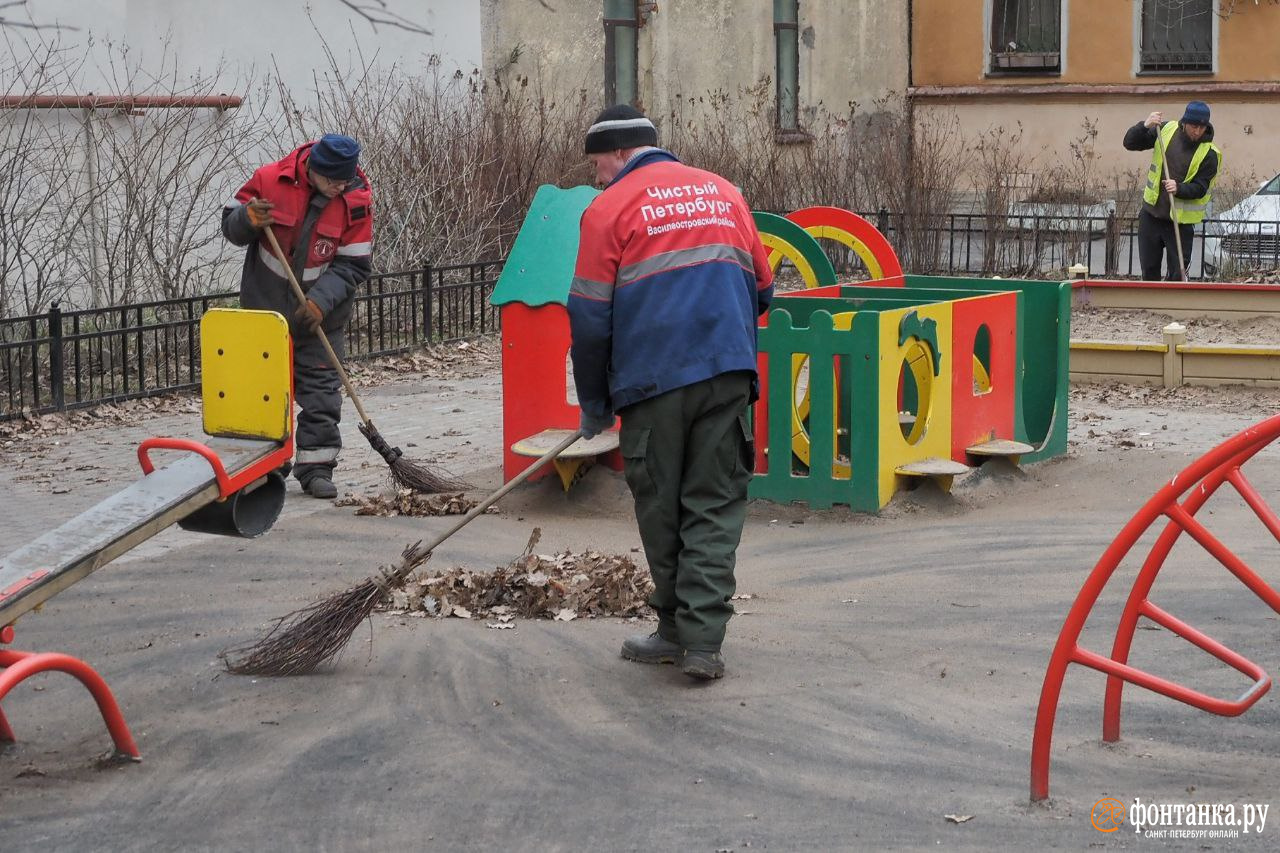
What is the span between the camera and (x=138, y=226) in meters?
12.0

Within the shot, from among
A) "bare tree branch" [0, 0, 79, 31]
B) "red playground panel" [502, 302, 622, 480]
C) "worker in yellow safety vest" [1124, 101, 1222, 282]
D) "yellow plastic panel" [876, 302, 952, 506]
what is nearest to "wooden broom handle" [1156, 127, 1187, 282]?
"worker in yellow safety vest" [1124, 101, 1222, 282]

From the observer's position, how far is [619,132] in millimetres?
5090

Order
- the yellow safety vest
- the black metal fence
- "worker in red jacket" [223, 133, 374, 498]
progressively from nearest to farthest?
"worker in red jacket" [223, 133, 374, 498], the black metal fence, the yellow safety vest

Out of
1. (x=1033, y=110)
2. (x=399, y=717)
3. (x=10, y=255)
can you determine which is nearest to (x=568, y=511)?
(x=399, y=717)

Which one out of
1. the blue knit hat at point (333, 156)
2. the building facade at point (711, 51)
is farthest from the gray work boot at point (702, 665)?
the building facade at point (711, 51)

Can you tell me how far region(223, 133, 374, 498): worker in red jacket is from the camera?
7445mm

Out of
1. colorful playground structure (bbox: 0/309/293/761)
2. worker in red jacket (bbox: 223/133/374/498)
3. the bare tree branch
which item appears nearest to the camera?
colorful playground structure (bbox: 0/309/293/761)

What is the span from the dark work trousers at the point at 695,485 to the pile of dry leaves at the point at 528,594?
688 millimetres

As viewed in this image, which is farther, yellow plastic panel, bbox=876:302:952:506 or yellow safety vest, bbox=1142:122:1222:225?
yellow safety vest, bbox=1142:122:1222:225

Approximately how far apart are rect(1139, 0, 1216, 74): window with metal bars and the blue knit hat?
1880 centimetres

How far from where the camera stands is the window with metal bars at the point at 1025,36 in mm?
24328

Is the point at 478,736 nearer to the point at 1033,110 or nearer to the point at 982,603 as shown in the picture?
the point at 982,603

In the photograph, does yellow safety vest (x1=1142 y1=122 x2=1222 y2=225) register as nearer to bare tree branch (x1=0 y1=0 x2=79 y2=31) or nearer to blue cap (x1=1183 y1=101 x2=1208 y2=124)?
blue cap (x1=1183 y1=101 x2=1208 y2=124)

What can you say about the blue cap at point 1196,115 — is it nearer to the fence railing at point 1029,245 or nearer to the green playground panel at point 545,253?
the fence railing at point 1029,245
